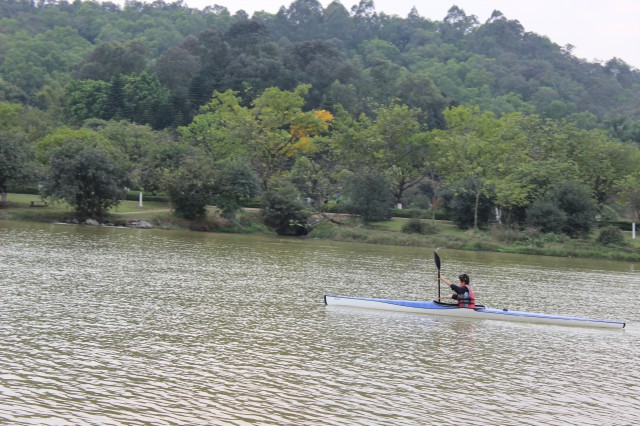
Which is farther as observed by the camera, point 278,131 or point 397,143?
point 397,143

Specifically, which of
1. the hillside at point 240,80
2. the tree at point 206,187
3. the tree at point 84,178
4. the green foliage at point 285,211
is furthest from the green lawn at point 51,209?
the hillside at point 240,80

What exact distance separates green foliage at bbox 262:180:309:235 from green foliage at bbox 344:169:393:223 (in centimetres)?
525

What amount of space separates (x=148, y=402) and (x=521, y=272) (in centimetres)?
3073

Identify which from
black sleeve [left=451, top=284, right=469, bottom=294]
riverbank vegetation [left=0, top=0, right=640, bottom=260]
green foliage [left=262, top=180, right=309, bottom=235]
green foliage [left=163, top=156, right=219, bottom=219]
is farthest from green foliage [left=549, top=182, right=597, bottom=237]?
black sleeve [left=451, top=284, right=469, bottom=294]

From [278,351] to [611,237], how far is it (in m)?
43.5

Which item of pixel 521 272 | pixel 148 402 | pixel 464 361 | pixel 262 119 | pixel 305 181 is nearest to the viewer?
pixel 148 402

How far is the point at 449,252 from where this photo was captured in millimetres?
51062

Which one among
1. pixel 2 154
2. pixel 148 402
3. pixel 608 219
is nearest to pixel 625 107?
pixel 608 219

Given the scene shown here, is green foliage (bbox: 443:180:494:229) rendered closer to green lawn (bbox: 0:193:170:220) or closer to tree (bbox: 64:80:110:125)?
green lawn (bbox: 0:193:170:220)

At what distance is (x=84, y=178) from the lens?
51750 mm

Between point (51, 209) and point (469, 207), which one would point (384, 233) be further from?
point (51, 209)

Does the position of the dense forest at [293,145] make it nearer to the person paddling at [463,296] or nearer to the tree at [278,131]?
the tree at [278,131]

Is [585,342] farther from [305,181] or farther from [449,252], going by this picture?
[305,181]

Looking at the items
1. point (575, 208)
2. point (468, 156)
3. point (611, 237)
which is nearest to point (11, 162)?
point (468, 156)
